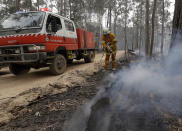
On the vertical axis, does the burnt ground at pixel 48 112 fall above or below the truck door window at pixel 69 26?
below

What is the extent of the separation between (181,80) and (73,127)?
301 cm

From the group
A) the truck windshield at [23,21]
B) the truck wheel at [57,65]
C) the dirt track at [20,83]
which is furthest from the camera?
the truck wheel at [57,65]

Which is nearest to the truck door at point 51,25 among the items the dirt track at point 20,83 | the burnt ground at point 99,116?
the dirt track at point 20,83

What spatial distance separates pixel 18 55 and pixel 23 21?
4.18 feet

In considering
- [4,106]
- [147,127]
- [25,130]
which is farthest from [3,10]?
[147,127]

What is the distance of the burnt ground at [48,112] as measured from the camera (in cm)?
213

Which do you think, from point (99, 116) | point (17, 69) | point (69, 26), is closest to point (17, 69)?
point (17, 69)

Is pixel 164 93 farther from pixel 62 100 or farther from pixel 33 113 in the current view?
pixel 33 113

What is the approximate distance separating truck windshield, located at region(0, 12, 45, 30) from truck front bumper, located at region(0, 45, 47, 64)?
75cm

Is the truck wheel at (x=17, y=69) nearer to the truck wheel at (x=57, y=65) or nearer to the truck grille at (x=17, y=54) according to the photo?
the truck grille at (x=17, y=54)

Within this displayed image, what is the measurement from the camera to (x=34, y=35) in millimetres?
4449

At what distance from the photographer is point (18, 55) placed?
14.6ft

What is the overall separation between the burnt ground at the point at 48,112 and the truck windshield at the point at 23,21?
2.73 metres

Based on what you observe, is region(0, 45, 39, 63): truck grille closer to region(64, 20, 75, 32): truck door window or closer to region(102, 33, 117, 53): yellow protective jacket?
region(64, 20, 75, 32): truck door window
